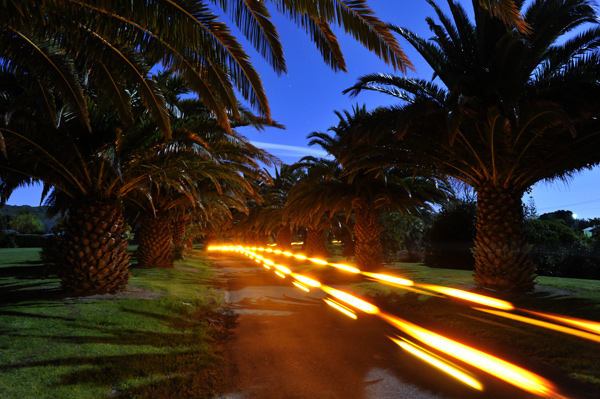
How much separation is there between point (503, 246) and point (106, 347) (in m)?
10.2

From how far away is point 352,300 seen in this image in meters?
11.2

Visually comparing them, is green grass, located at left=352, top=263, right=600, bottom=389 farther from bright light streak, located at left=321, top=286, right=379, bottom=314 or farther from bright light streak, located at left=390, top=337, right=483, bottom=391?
bright light streak, located at left=390, top=337, right=483, bottom=391

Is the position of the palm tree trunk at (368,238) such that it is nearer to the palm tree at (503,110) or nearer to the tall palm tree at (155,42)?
the palm tree at (503,110)

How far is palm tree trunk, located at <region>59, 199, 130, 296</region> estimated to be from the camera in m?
10.2

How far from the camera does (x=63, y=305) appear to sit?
28.2 feet

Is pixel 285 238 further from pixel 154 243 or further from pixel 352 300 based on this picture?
pixel 352 300

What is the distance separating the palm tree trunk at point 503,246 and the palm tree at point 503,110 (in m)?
0.03

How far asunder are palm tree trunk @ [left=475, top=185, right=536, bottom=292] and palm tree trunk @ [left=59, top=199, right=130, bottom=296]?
10736 mm

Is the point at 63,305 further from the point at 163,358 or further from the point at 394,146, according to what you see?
the point at 394,146

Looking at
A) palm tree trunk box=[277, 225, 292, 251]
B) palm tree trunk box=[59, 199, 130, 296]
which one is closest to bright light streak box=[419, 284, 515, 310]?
palm tree trunk box=[59, 199, 130, 296]

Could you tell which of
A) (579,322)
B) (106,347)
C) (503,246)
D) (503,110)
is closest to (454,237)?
(503,246)

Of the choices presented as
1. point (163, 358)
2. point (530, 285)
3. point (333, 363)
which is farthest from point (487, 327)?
point (163, 358)

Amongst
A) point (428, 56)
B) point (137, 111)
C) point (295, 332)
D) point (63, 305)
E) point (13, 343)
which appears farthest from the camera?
point (428, 56)

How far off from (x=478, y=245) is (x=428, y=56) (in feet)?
19.2
